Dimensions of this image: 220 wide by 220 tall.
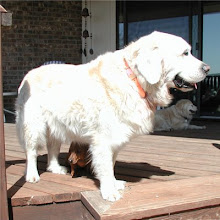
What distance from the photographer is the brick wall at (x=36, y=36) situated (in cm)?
823

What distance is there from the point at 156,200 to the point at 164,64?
97 centimetres

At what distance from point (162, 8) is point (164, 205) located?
20.5 ft

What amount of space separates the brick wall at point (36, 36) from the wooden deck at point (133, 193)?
4969 mm

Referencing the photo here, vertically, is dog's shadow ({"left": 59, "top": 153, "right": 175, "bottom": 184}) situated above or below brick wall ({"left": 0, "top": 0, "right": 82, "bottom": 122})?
below

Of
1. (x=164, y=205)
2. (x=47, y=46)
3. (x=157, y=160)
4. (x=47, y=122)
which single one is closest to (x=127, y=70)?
(x=47, y=122)

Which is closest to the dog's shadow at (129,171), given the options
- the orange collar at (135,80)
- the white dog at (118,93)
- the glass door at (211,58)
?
the white dog at (118,93)

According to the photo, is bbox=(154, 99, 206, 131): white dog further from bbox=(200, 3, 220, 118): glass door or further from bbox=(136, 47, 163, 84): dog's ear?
bbox=(136, 47, 163, 84): dog's ear

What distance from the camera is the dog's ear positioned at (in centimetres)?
244

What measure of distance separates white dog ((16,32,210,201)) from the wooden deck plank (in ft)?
0.38

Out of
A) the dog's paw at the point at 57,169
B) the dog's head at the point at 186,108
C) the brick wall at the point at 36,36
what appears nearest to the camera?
the dog's paw at the point at 57,169

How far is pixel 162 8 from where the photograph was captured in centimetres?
777

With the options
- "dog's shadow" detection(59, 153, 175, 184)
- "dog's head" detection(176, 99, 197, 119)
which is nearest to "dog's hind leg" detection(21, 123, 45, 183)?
"dog's shadow" detection(59, 153, 175, 184)

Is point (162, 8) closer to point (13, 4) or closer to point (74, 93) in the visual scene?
point (13, 4)

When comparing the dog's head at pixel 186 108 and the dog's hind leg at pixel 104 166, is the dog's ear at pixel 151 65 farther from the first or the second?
the dog's head at pixel 186 108
